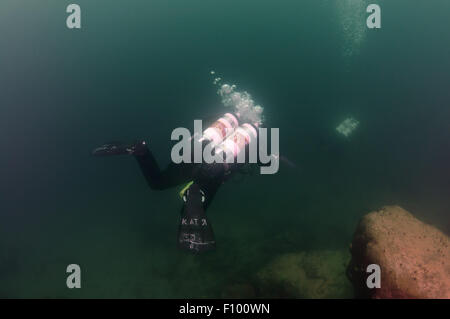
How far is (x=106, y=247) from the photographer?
13.5 meters

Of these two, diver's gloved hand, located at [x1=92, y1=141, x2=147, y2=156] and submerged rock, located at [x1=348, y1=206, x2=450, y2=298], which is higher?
diver's gloved hand, located at [x1=92, y1=141, x2=147, y2=156]

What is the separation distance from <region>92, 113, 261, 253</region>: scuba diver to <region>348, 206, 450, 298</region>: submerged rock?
2.78 meters

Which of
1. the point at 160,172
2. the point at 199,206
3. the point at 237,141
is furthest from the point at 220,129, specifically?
the point at 199,206

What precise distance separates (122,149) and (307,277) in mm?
5958

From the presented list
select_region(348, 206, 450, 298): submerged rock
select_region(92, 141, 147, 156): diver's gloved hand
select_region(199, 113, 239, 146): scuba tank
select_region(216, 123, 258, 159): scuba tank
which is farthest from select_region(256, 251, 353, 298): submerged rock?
select_region(92, 141, 147, 156): diver's gloved hand

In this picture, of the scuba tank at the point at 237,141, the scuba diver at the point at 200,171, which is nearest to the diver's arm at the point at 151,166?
the scuba diver at the point at 200,171

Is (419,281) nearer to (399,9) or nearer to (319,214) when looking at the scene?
(319,214)

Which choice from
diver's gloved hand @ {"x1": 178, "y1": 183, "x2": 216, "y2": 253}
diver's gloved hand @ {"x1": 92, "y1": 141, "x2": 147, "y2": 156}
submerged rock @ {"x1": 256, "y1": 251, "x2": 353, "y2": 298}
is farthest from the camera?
submerged rock @ {"x1": 256, "y1": 251, "x2": 353, "y2": 298}

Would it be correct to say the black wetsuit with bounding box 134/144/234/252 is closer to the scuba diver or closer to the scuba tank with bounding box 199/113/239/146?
the scuba diver

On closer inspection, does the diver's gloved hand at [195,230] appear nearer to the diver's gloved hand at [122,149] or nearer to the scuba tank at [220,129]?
the scuba tank at [220,129]

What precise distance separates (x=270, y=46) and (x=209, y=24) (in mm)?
23330

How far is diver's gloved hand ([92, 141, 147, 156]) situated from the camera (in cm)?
534

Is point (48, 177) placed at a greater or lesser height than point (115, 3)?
lesser
